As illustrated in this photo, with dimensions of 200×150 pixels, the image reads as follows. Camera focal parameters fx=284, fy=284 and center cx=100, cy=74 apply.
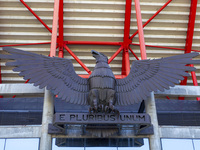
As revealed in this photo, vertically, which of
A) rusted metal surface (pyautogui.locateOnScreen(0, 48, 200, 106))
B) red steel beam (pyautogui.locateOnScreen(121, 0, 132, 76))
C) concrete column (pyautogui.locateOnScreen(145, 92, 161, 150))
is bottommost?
concrete column (pyautogui.locateOnScreen(145, 92, 161, 150))

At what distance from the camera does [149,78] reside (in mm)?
11758

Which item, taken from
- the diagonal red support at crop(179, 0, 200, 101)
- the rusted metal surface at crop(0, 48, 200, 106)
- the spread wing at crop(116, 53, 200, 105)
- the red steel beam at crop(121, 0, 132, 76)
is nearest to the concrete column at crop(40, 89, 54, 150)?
the rusted metal surface at crop(0, 48, 200, 106)

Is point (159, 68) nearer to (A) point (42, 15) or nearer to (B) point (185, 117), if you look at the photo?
(B) point (185, 117)

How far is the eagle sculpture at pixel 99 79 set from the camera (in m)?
11.1

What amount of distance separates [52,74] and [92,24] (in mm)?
10815

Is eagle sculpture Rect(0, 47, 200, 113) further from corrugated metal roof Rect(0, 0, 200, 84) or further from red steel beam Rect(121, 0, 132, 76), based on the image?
corrugated metal roof Rect(0, 0, 200, 84)

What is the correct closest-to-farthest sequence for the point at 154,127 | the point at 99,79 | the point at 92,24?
the point at 99,79
the point at 154,127
the point at 92,24

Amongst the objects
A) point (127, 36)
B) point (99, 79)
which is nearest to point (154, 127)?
point (99, 79)

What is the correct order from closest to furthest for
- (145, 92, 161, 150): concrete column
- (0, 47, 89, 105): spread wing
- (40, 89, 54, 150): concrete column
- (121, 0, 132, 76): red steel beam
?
(40, 89, 54, 150): concrete column → (0, 47, 89, 105): spread wing → (145, 92, 161, 150): concrete column → (121, 0, 132, 76): red steel beam

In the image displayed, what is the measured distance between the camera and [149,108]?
12086mm

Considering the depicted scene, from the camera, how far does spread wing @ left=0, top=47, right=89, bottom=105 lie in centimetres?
1109

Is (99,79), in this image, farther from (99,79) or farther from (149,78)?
(149,78)

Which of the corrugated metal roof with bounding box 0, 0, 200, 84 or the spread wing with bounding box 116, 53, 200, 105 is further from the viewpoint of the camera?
the corrugated metal roof with bounding box 0, 0, 200, 84

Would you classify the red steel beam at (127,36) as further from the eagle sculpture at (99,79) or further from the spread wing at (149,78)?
the eagle sculpture at (99,79)
